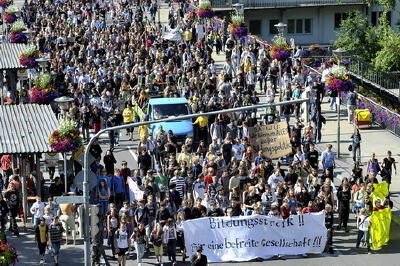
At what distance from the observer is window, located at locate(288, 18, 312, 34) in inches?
3302

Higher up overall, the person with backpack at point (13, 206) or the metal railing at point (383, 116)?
the metal railing at point (383, 116)

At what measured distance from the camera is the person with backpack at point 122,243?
29734 millimetres

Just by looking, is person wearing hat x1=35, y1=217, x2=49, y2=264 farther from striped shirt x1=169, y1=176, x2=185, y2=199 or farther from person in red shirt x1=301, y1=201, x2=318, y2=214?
person in red shirt x1=301, y1=201, x2=318, y2=214

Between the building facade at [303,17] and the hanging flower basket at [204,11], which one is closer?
the hanging flower basket at [204,11]

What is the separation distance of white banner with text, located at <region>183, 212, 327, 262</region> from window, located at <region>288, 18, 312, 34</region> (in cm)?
5363

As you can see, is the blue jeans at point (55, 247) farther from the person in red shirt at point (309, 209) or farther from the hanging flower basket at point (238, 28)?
the hanging flower basket at point (238, 28)

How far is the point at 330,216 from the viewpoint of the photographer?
3120 centimetres

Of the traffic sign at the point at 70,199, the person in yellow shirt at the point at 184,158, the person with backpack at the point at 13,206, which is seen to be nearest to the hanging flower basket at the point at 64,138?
the person with backpack at the point at 13,206

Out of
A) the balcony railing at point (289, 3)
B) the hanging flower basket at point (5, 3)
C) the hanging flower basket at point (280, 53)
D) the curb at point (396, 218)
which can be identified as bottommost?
the curb at point (396, 218)

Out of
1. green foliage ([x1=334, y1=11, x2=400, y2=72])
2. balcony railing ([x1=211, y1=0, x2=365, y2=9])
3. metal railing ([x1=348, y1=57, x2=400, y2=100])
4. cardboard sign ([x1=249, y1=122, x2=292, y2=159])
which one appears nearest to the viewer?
cardboard sign ([x1=249, y1=122, x2=292, y2=159])

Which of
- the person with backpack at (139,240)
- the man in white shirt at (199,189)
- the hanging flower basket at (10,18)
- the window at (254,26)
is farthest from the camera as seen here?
the window at (254,26)

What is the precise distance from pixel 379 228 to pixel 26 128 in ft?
35.1

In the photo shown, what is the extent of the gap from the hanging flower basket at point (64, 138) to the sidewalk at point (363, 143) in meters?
9.73

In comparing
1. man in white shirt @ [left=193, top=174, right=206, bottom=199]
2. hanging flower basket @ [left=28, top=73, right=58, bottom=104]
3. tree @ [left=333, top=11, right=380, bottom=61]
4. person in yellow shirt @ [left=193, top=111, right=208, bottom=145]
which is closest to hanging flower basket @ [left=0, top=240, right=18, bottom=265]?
man in white shirt @ [left=193, top=174, right=206, bottom=199]
